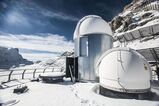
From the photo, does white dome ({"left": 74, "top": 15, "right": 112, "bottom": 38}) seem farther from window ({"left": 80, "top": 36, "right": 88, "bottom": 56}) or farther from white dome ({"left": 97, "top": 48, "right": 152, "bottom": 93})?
white dome ({"left": 97, "top": 48, "right": 152, "bottom": 93})

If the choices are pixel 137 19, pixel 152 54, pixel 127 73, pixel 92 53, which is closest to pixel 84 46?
pixel 92 53

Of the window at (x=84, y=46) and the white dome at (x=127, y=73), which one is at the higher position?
the window at (x=84, y=46)

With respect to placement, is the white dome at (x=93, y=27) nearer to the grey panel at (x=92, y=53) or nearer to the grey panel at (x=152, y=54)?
the grey panel at (x=92, y=53)

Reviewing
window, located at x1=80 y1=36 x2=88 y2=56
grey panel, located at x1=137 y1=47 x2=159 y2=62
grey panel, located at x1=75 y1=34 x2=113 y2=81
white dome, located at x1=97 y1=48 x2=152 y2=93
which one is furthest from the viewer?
grey panel, located at x1=137 y1=47 x2=159 y2=62

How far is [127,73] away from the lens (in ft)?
21.7

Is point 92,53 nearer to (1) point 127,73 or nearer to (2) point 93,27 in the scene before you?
(2) point 93,27

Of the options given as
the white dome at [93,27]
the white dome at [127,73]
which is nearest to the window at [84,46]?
the white dome at [93,27]

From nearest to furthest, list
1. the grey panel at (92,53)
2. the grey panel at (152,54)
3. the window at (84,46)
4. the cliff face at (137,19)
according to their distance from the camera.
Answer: the grey panel at (92,53) → the window at (84,46) → the grey panel at (152,54) → the cliff face at (137,19)

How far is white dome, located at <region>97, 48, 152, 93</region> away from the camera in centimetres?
657

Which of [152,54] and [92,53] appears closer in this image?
[92,53]

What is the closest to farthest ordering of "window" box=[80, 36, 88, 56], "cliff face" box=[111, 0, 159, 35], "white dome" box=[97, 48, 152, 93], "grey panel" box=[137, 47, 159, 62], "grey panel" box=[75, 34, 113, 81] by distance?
"white dome" box=[97, 48, 152, 93] → "grey panel" box=[75, 34, 113, 81] → "window" box=[80, 36, 88, 56] → "grey panel" box=[137, 47, 159, 62] → "cliff face" box=[111, 0, 159, 35]

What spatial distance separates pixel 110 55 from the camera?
24.6ft

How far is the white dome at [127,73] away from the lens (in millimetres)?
6570

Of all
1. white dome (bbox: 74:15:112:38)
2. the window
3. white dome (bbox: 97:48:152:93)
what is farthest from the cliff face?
white dome (bbox: 97:48:152:93)
